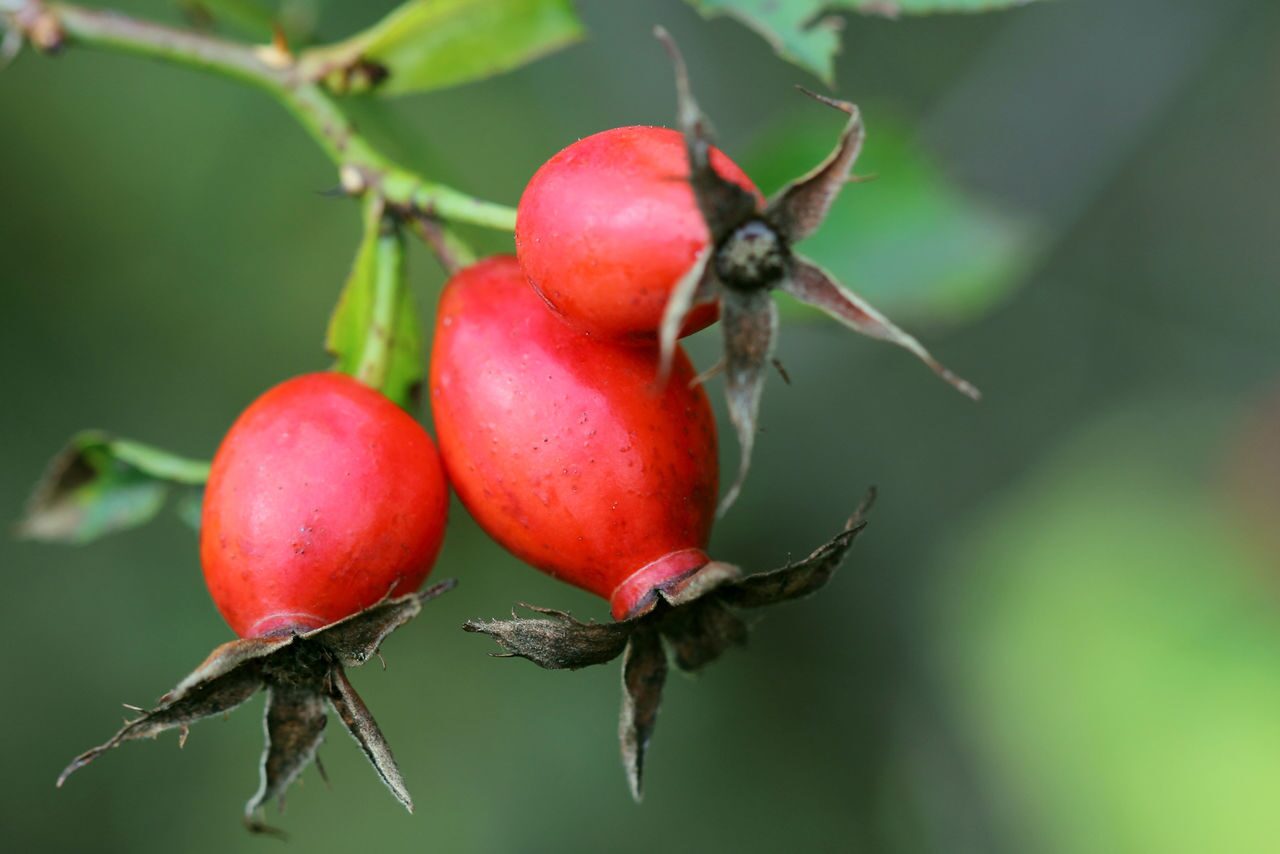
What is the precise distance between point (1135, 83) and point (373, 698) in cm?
377

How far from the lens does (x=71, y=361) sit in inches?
147

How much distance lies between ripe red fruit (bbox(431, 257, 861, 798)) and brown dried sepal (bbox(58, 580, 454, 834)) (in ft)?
0.56

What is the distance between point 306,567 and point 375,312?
597 mm

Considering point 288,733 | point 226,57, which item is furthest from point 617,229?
point 226,57

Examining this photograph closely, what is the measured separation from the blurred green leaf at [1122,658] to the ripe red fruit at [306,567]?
6.79 feet

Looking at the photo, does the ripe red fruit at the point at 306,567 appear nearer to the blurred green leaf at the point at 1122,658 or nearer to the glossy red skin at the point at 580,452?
the glossy red skin at the point at 580,452

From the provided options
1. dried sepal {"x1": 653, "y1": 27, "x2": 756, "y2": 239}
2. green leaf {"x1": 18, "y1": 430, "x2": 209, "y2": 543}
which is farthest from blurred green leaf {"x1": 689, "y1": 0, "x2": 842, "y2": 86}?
green leaf {"x1": 18, "y1": 430, "x2": 209, "y2": 543}

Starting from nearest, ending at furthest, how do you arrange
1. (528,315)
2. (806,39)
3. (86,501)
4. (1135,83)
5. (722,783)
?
(528,315) → (806,39) → (86,501) → (722,783) → (1135,83)

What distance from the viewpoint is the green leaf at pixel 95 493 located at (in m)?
2.31

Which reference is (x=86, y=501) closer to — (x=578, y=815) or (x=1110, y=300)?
(x=578, y=815)

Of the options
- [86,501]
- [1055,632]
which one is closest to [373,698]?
[86,501]

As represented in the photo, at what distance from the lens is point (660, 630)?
5.69ft

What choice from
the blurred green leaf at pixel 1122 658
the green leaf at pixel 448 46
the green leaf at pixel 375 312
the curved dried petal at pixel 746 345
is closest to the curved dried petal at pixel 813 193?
the curved dried petal at pixel 746 345

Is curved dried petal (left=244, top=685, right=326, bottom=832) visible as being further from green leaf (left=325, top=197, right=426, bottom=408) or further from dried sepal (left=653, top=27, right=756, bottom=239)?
dried sepal (left=653, top=27, right=756, bottom=239)
